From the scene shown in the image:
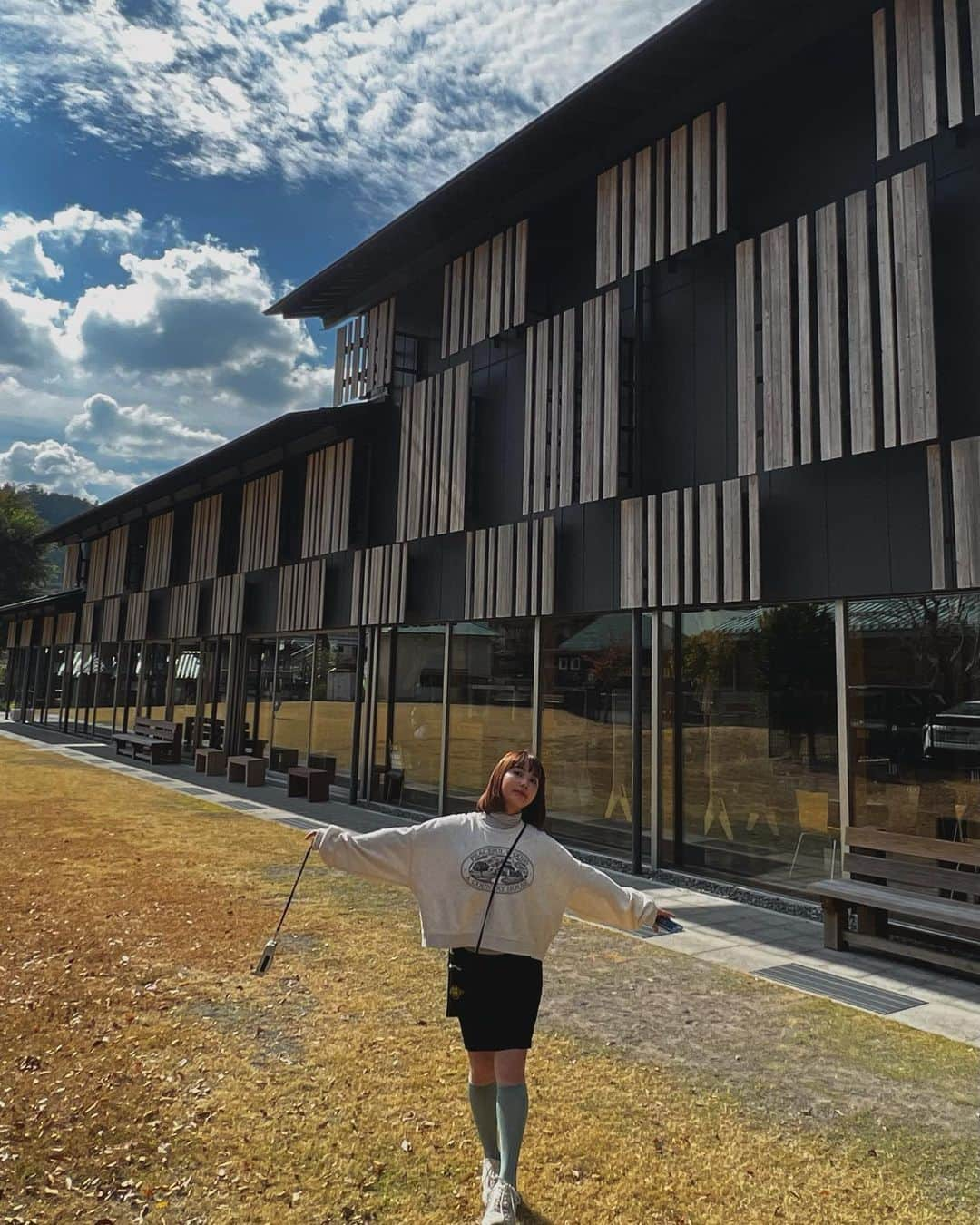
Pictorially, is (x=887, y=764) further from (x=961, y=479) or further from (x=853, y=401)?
(x=853, y=401)

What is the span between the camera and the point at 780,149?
29.5 feet

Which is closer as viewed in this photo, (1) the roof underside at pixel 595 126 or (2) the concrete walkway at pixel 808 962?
(2) the concrete walkway at pixel 808 962

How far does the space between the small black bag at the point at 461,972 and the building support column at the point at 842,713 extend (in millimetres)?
5684

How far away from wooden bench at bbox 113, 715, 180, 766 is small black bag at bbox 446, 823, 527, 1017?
742 inches

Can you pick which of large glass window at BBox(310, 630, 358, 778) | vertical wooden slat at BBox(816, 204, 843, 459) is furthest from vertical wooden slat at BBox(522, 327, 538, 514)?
large glass window at BBox(310, 630, 358, 778)

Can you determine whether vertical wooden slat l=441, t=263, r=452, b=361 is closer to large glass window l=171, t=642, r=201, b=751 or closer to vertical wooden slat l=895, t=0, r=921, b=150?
vertical wooden slat l=895, t=0, r=921, b=150

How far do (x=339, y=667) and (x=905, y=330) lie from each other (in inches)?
446

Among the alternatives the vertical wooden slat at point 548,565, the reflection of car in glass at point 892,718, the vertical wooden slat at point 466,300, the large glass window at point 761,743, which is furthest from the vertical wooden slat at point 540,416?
the reflection of car in glass at point 892,718

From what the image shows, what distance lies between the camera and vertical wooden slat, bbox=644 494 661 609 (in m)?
9.44

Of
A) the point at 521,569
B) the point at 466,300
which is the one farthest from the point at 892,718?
the point at 466,300

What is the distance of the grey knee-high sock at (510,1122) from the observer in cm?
313

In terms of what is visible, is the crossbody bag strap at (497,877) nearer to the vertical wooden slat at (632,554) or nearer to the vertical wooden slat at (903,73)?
the vertical wooden slat at (632,554)

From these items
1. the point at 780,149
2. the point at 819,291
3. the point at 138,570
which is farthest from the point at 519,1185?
the point at 138,570

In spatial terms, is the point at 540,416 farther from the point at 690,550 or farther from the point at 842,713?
the point at 842,713
